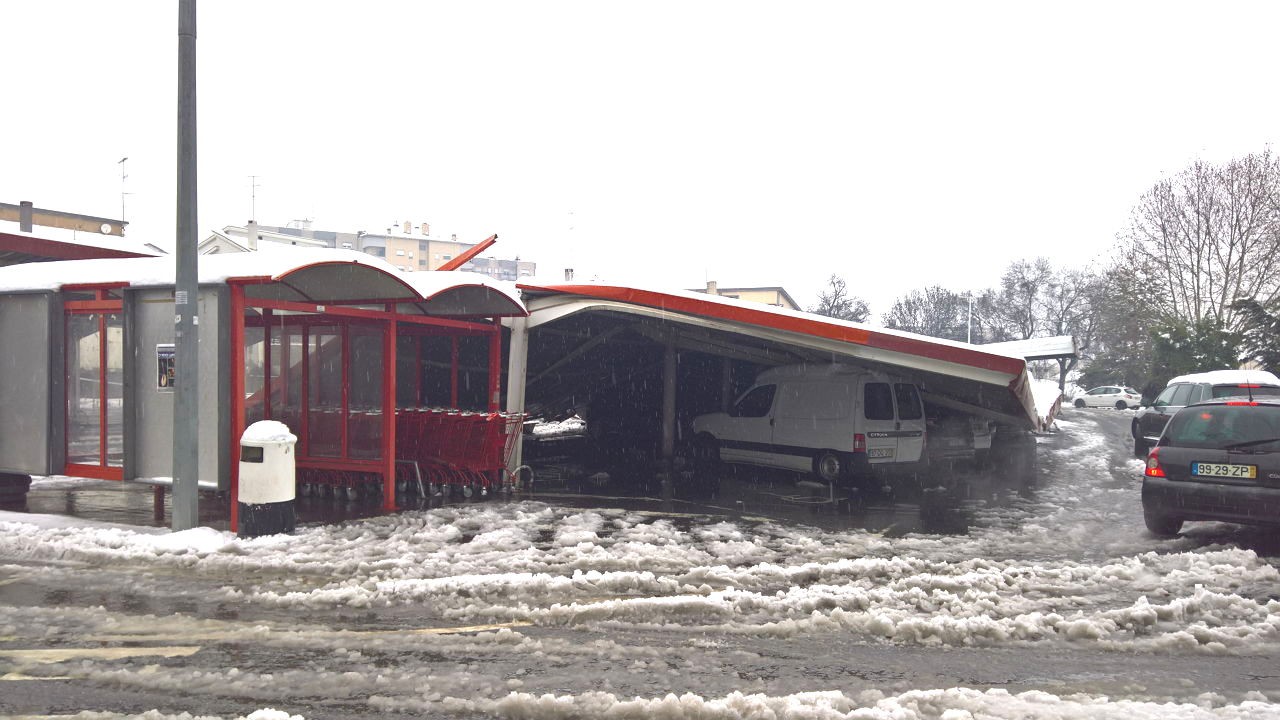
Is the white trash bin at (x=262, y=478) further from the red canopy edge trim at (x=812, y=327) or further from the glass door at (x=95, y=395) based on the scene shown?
the red canopy edge trim at (x=812, y=327)

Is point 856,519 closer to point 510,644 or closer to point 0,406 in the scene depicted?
point 510,644

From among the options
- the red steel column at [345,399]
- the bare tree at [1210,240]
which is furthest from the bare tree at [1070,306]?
the red steel column at [345,399]

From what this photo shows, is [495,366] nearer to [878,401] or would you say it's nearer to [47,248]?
[878,401]

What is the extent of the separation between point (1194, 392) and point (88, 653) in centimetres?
1798

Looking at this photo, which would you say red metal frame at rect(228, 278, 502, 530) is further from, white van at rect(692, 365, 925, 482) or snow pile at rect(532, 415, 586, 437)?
snow pile at rect(532, 415, 586, 437)

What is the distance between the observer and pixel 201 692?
14.5 ft

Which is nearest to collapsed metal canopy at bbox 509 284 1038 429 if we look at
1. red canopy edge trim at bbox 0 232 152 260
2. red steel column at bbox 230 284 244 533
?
red steel column at bbox 230 284 244 533

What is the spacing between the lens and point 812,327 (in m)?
11.0

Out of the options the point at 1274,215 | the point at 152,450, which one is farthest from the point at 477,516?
the point at 1274,215

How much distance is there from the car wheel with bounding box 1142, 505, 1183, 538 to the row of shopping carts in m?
7.40

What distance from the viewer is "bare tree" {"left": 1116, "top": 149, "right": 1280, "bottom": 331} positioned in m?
36.3

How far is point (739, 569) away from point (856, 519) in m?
3.34

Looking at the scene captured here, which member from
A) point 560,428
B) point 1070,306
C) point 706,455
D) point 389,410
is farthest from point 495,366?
point 1070,306

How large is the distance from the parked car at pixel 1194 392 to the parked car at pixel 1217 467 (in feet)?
26.1
